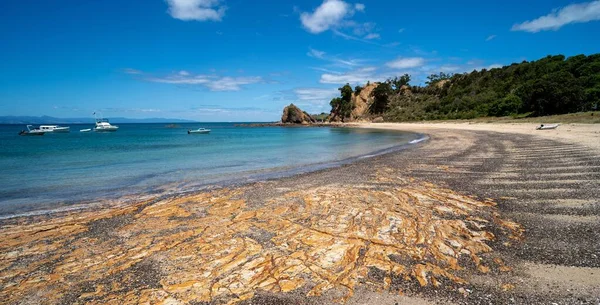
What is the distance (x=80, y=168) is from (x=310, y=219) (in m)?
19.1

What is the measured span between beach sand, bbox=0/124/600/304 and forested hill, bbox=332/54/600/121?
45.6 meters

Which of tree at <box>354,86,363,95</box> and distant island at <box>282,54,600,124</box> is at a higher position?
tree at <box>354,86,363,95</box>

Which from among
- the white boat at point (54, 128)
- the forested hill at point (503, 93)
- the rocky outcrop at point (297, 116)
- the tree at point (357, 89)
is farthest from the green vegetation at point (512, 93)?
the white boat at point (54, 128)

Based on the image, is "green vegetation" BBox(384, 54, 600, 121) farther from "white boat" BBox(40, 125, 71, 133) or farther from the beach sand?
"white boat" BBox(40, 125, 71, 133)

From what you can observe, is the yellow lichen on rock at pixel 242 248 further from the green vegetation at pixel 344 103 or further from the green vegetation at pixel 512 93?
the green vegetation at pixel 344 103

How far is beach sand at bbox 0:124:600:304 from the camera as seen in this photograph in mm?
3912

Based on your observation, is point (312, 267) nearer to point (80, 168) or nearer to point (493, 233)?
point (493, 233)

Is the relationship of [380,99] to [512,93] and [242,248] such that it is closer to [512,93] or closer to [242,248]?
[512,93]

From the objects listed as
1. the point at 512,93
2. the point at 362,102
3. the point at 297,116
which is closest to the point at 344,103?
the point at 362,102

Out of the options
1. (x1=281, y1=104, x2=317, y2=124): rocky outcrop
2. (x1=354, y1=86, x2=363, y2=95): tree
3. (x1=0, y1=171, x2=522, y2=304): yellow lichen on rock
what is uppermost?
(x1=354, y1=86, x2=363, y2=95): tree

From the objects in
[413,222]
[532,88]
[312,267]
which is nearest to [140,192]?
[312,267]

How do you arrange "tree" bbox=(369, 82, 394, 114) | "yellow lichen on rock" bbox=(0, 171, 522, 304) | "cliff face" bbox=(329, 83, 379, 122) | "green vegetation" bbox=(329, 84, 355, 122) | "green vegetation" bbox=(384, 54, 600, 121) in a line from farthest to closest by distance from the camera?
"green vegetation" bbox=(329, 84, 355, 122) → "cliff face" bbox=(329, 83, 379, 122) → "tree" bbox=(369, 82, 394, 114) → "green vegetation" bbox=(384, 54, 600, 121) → "yellow lichen on rock" bbox=(0, 171, 522, 304)

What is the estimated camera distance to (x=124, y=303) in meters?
3.81

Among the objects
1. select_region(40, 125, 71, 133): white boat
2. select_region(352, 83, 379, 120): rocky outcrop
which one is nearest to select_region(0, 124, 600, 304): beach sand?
select_region(40, 125, 71, 133): white boat
